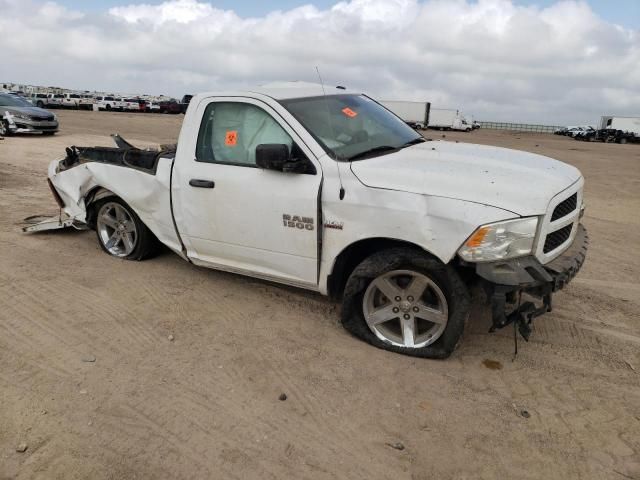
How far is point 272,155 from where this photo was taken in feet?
12.8

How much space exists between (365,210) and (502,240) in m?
0.96

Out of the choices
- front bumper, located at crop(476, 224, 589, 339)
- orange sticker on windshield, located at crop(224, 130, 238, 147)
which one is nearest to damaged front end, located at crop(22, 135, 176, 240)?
orange sticker on windshield, located at crop(224, 130, 238, 147)

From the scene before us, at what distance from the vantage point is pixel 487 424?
318 centimetres

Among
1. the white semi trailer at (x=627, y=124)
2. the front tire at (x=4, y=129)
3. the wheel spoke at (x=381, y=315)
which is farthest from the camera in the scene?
the white semi trailer at (x=627, y=124)

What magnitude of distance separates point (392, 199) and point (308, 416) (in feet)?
5.04

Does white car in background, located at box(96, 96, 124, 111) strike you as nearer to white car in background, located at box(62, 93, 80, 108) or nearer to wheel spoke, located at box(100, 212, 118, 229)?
white car in background, located at box(62, 93, 80, 108)

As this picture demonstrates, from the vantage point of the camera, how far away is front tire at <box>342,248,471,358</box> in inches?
143

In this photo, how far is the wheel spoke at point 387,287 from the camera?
3.86m

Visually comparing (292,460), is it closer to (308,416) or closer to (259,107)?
(308,416)

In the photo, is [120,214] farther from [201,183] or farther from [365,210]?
[365,210]

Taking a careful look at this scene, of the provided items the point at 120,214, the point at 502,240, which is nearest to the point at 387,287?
the point at 502,240

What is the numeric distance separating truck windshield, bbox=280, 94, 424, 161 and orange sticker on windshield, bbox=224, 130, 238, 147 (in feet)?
1.70

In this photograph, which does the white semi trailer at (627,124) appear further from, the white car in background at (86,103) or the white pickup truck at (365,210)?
the white pickup truck at (365,210)

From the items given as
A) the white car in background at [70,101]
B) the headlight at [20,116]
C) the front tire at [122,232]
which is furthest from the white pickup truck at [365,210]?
the white car in background at [70,101]
